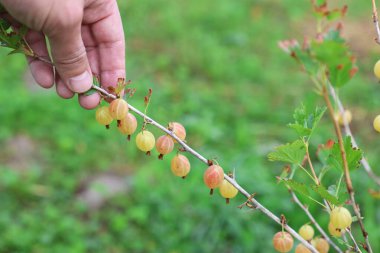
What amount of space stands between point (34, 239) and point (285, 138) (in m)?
1.56

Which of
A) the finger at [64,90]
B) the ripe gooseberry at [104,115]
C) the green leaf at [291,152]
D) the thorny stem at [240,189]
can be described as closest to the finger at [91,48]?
the finger at [64,90]

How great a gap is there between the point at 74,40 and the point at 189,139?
1988 millimetres

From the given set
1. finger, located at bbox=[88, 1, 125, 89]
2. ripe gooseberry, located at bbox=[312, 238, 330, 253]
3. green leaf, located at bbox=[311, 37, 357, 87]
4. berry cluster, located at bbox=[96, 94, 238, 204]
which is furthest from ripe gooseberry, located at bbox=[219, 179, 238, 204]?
finger, located at bbox=[88, 1, 125, 89]

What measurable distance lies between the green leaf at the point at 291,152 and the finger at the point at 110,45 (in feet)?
2.10

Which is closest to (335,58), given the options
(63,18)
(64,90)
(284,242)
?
(284,242)

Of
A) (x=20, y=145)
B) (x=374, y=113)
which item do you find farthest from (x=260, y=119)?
(x=20, y=145)

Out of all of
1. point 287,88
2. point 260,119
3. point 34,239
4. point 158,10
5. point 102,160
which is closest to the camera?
point 34,239

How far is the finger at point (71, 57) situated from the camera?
3.51ft

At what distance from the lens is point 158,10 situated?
4324mm

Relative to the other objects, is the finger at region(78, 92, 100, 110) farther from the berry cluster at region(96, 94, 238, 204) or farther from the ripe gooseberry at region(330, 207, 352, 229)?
the ripe gooseberry at region(330, 207, 352, 229)

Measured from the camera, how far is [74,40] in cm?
109

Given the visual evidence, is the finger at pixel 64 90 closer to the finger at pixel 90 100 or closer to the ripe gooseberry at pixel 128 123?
the finger at pixel 90 100

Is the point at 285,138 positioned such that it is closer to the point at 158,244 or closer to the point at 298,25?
the point at 158,244

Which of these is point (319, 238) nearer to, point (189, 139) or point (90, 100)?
point (90, 100)
